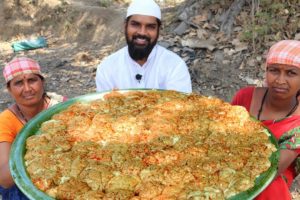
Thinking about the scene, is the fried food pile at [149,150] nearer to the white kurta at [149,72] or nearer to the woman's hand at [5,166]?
the woman's hand at [5,166]

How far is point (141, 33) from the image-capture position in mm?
3623

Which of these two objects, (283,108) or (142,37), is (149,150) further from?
(142,37)

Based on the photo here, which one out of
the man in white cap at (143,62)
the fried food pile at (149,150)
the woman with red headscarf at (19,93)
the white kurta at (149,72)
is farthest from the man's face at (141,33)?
the woman with red headscarf at (19,93)

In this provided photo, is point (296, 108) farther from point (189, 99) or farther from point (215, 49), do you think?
point (215, 49)

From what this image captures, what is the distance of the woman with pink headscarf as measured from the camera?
2.75m

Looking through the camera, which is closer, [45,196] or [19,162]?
[45,196]

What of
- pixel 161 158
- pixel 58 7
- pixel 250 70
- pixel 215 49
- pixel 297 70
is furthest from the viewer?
pixel 58 7

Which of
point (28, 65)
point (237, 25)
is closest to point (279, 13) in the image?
point (237, 25)

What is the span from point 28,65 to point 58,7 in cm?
897

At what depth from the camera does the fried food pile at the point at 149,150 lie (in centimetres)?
211

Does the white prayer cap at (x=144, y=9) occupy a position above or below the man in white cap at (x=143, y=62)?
above

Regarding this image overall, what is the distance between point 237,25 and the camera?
7.40 m

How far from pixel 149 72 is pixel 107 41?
6395 mm

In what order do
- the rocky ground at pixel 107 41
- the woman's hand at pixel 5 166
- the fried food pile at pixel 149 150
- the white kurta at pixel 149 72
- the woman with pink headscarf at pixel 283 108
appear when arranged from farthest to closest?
the rocky ground at pixel 107 41, the white kurta at pixel 149 72, the woman with pink headscarf at pixel 283 108, the woman's hand at pixel 5 166, the fried food pile at pixel 149 150
